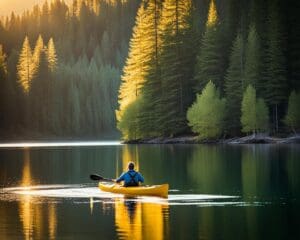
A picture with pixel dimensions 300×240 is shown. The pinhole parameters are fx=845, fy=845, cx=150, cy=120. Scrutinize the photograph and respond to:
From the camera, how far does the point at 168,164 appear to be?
190 ft

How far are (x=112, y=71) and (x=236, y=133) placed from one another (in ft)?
300

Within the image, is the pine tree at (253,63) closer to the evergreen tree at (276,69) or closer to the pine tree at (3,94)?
the evergreen tree at (276,69)

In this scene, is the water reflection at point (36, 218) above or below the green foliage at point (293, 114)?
below

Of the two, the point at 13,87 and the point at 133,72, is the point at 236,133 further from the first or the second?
the point at 13,87

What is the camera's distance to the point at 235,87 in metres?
101

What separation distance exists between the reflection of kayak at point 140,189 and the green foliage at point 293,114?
2098 inches

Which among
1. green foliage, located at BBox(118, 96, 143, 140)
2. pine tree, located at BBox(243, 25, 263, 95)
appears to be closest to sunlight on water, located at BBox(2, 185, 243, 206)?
pine tree, located at BBox(243, 25, 263, 95)

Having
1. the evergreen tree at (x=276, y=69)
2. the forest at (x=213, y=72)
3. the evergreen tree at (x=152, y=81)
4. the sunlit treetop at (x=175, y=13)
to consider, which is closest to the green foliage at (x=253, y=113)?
the forest at (x=213, y=72)

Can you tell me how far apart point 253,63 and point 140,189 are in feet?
214

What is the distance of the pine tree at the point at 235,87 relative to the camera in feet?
320

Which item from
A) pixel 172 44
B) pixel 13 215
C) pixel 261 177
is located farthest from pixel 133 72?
pixel 13 215

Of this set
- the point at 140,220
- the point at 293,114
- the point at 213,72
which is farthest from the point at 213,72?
the point at 140,220

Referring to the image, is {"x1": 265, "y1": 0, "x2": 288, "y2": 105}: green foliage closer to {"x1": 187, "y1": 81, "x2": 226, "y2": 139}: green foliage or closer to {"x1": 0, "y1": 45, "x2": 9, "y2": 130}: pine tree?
{"x1": 187, "y1": 81, "x2": 226, "y2": 139}: green foliage

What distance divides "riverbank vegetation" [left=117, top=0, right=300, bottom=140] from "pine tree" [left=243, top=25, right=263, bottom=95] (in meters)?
0.12
